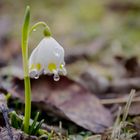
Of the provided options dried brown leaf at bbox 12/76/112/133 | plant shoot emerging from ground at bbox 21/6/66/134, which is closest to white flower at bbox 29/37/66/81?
plant shoot emerging from ground at bbox 21/6/66/134

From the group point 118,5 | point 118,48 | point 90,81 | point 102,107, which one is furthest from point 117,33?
point 102,107

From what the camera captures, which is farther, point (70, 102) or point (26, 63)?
point (70, 102)

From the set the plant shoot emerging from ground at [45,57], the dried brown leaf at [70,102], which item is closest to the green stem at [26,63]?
the plant shoot emerging from ground at [45,57]

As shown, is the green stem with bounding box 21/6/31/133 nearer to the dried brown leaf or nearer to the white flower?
the white flower

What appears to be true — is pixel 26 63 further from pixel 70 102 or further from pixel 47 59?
pixel 70 102

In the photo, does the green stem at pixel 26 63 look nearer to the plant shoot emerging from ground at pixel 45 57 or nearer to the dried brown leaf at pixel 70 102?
the plant shoot emerging from ground at pixel 45 57

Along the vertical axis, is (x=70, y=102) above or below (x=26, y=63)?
below

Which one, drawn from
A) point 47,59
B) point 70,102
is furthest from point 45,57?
point 70,102

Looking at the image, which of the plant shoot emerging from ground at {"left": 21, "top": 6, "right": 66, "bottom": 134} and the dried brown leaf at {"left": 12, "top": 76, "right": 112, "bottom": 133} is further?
the dried brown leaf at {"left": 12, "top": 76, "right": 112, "bottom": 133}
